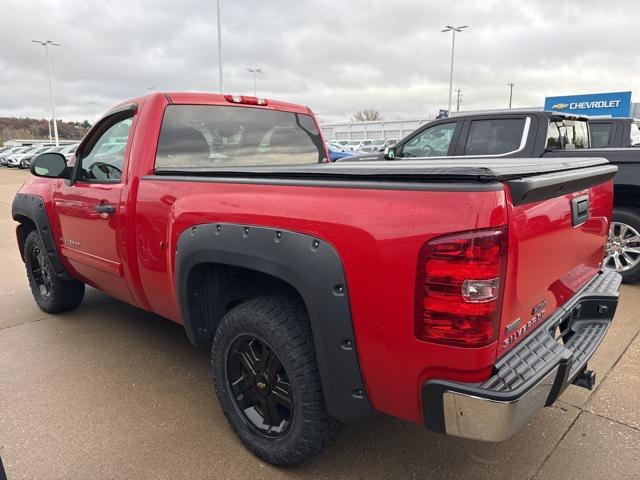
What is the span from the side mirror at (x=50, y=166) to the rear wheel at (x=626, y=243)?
497 centimetres

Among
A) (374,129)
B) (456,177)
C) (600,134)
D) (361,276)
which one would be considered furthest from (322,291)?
(374,129)

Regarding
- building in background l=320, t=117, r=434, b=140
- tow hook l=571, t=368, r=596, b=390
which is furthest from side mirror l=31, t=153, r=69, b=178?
building in background l=320, t=117, r=434, b=140

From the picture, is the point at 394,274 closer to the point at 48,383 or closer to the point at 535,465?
the point at 535,465

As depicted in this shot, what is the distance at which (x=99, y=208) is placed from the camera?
3012 mm

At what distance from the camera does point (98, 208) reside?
302 centimetres

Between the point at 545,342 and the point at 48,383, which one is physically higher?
the point at 545,342

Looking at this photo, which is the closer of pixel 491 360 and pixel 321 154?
pixel 491 360

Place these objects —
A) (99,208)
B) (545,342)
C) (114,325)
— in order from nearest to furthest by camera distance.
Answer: (545,342) → (99,208) → (114,325)

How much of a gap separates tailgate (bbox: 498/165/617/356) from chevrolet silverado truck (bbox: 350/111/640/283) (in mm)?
2538

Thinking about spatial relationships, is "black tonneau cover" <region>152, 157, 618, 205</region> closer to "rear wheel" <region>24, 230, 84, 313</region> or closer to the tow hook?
the tow hook

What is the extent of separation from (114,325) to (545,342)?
3.42 metres

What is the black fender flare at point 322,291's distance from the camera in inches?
69.6

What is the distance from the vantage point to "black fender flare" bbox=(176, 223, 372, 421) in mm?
1767

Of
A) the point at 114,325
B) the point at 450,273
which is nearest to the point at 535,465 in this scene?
the point at 450,273
